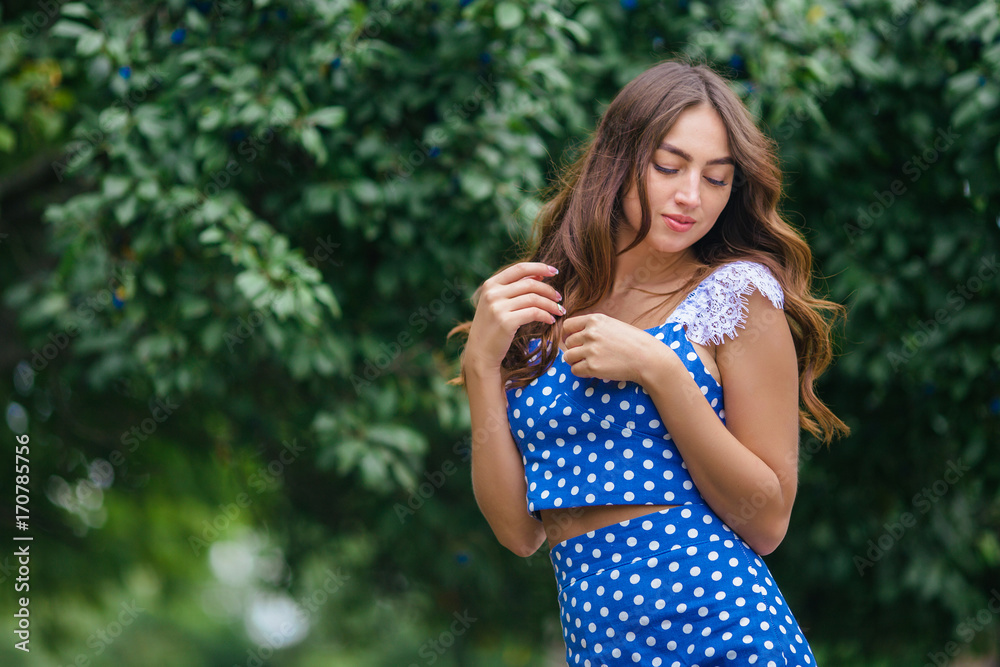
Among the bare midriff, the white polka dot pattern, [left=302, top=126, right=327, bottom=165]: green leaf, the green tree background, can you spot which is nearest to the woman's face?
the white polka dot pattern

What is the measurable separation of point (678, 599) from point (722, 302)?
0.41 m

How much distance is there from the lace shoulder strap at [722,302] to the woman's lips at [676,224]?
0.08 metres

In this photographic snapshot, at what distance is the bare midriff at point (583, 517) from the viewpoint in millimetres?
1329

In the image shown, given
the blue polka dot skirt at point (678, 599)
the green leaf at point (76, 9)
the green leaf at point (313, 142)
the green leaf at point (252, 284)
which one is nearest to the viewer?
the blue polka dot skirt at point (678, 599)

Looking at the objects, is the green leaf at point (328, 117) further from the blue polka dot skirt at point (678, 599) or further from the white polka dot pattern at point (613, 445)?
the blue polka dot skirt at point (678, 599)

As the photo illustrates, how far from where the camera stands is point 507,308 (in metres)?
1.39

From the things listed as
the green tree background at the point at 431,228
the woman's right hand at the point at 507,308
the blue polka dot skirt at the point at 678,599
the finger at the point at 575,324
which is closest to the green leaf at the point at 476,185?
the green tree background at the point at 431,228

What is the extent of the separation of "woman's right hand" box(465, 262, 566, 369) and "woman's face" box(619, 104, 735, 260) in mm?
181

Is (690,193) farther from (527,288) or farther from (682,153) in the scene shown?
(527,288)

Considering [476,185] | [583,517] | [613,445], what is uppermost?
[613,445]

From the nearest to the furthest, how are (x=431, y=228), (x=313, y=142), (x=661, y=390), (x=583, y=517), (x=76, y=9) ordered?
(x=661, y=390), (x=583, y=517), (x=313, y=142), (x=76, y=9), (x=431, y=228)

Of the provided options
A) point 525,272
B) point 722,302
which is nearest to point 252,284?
point 525,272

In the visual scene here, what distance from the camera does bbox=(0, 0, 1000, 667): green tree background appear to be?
9.03ft

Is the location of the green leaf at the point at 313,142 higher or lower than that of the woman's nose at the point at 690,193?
lower
